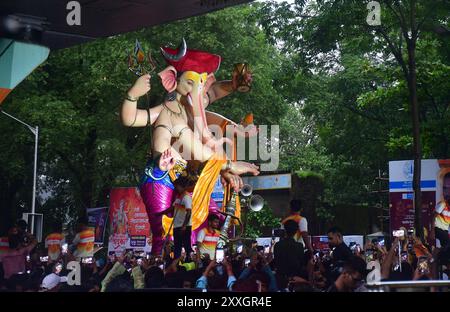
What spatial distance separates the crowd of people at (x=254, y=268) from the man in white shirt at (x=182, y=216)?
0.51 feet

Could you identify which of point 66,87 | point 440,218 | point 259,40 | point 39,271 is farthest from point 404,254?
point 66,87

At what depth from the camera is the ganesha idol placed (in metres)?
17.3

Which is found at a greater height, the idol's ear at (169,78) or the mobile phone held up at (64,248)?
the idol's ear at (169,78)

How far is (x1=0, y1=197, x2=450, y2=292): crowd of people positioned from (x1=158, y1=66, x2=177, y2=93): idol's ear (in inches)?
137

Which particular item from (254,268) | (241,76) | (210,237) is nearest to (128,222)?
(210,237)

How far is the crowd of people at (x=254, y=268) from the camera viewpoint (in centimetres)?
959

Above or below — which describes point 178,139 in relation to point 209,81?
below

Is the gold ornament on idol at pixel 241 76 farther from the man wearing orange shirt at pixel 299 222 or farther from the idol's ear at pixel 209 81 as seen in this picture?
the man wearing orange shirt at pixel 299 222

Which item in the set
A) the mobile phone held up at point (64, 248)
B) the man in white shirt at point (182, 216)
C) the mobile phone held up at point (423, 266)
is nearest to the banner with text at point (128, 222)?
the man in white shirt at point (182, 216)

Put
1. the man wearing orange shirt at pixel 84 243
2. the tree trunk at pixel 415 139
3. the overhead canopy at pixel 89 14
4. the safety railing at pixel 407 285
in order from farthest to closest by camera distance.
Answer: the man wearing orange shirt at pixel 84 243
the tree trunk at pixel 415 139
the overhead canopy at pixel 89 14
the safety railing at pixel 407 285

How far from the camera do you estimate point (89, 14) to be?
47.0 ft

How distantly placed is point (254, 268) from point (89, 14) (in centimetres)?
595

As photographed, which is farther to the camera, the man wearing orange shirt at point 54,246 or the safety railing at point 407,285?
the man wearing orange shirt at point 54,246

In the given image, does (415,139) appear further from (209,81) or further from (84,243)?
(84,243)
